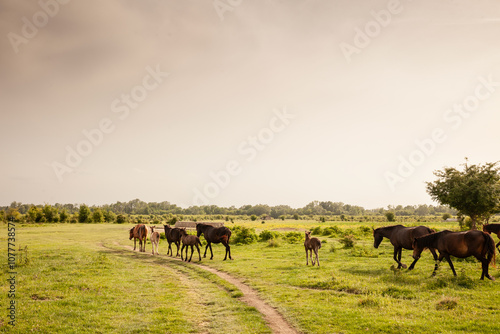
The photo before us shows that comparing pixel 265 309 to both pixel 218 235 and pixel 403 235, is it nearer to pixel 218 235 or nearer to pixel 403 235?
pixel 403 235

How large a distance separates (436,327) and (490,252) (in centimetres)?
685

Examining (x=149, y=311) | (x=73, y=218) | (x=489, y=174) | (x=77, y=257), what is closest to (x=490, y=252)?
(x=149, y=311)

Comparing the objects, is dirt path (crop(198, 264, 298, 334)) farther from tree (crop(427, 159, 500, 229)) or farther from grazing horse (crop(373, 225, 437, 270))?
tree (crop(427, 159, 500, 229))

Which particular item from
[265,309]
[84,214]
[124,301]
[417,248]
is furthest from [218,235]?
[84,214]

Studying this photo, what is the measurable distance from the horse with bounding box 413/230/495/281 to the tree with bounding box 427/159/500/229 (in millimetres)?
16749

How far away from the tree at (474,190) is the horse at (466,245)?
1675 centimetres

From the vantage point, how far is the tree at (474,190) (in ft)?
85.3

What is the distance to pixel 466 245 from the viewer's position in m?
12.5

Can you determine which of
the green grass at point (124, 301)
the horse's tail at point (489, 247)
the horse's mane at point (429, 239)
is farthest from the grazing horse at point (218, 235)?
the horse's tail at point (489, 247)

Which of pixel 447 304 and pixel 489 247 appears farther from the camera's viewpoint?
pixel 489 247

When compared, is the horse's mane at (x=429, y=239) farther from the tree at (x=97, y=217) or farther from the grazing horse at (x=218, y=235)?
the tree at (x=97, y=217)

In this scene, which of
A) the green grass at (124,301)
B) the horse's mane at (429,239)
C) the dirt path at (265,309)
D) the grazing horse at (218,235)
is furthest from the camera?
the grazing horse at (218,235)

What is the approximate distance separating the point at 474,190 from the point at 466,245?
17679mm

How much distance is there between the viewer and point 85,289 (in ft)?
40.6
